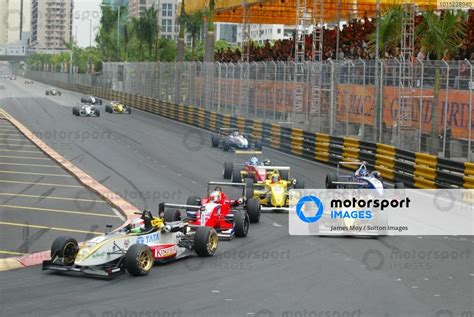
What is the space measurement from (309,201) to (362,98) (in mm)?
10701

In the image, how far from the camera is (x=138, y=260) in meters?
12.1

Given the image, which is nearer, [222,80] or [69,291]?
[69,291]

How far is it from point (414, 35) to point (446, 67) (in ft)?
32.8

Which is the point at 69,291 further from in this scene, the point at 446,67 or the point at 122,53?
the point at 122,53

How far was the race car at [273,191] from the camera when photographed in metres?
18.9

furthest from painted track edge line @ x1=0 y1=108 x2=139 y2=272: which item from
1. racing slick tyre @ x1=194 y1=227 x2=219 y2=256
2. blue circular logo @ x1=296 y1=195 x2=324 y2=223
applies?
blue circular logo @ x1=296 y1=195 x2=324 y2=223

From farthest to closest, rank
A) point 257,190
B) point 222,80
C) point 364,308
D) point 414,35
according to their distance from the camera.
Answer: point 222,80
point 414,35
point 257,190
point 364,308

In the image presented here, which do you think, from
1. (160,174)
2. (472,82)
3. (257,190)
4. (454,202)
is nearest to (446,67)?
(472,82)

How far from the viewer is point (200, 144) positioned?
1460 inches

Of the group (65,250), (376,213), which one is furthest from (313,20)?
(65,250)

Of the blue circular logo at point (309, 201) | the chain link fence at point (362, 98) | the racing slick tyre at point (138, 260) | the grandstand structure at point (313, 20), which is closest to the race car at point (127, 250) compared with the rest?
the racing slick tyre at point (138, 260)

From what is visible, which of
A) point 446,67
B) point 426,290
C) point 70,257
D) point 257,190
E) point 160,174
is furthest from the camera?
point 160,174

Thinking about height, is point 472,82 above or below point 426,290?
above

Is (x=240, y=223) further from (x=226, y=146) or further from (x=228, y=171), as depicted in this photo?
(x=226, y=146)
